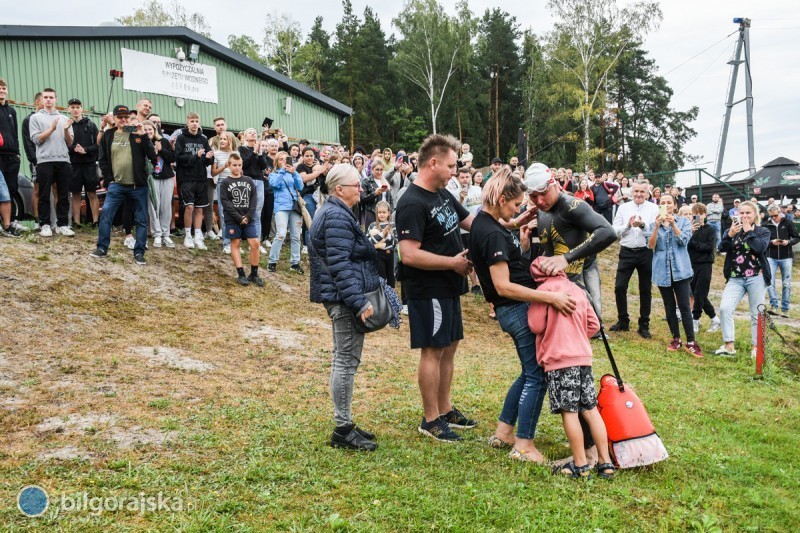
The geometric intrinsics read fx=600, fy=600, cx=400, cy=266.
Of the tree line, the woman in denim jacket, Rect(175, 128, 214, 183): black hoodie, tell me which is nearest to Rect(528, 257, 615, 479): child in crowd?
the woman in denim jacket

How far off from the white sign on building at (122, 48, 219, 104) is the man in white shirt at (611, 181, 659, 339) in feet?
45.6

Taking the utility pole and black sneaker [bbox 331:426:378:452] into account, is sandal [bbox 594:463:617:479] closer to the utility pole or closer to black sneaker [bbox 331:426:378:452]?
black sneaker [bbox 331:426:378:452]

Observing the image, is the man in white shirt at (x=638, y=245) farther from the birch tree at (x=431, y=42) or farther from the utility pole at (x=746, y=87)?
the birch tree at (x=431, y=42)

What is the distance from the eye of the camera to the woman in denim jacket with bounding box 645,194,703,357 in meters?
8.91

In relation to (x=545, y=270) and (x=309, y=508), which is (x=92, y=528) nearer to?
(x=309, y=508)

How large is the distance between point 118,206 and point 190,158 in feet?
5.71

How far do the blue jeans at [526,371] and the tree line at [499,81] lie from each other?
3497cm

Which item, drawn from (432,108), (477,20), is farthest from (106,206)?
(477,20)

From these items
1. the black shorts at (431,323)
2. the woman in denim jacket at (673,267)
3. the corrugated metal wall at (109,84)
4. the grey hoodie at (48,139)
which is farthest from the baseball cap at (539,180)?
the corrugated metal wall at (109,84)

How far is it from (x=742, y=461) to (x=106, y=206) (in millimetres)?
8643

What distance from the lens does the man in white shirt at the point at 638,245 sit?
9281 mm

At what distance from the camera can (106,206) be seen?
29.6 feet

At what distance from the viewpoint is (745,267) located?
8.74 m

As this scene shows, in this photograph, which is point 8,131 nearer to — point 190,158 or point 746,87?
point 190,158
